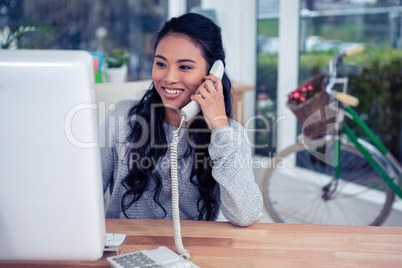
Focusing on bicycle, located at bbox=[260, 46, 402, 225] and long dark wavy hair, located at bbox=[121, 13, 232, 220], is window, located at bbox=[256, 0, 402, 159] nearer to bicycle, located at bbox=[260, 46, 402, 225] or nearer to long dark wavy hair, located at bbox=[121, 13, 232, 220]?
bicycle, located at bbox=[260, 46, 402, 225]

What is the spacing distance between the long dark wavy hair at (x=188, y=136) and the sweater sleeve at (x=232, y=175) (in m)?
0.19

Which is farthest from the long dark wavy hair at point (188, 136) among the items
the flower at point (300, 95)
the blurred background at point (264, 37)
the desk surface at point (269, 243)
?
the flower at point (300, 95)

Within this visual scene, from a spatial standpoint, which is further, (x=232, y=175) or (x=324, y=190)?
(x=324, y=190)

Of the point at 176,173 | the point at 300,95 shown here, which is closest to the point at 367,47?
the point at 300,95

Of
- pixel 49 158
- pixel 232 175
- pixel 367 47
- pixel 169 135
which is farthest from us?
pixel 367 47

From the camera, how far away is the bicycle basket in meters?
2.24

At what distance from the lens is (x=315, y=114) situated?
2.28 m

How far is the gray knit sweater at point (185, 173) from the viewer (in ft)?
3.43

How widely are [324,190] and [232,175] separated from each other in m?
1.61

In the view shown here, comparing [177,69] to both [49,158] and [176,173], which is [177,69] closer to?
[176,173]

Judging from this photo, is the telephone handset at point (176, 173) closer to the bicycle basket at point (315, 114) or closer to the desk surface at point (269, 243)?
the desk surface at point (269, 243)

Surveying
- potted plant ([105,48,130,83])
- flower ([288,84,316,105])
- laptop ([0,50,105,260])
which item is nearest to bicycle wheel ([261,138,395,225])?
flower ([288,84,316,105])

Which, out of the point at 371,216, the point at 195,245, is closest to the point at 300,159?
the point at 371,216

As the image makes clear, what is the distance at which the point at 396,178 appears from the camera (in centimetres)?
239
